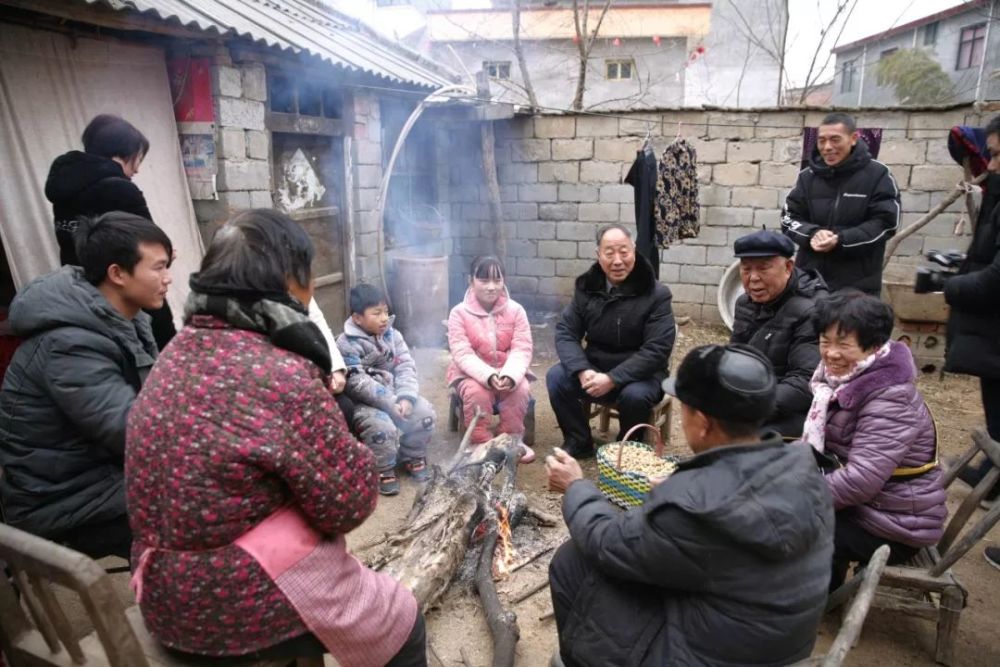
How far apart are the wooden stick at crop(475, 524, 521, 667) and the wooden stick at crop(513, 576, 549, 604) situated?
10 centimetres

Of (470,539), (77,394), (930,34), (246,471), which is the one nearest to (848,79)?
(930,34)

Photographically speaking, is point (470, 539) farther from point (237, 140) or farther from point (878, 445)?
point (237, 140)

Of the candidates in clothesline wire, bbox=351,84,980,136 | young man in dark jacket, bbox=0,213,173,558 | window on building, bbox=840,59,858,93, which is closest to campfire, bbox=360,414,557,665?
young man in dark jacket, bbox=0,213,173,558

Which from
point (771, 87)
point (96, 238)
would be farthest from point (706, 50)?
point (96, 238)

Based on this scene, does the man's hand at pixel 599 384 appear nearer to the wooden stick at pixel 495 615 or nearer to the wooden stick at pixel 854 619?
the wooden stick at pixel 495 615

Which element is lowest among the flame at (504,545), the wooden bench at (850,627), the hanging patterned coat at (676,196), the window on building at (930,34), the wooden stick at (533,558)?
the wooden stick at (533,558)

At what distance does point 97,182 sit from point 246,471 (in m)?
2.45

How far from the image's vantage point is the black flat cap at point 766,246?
3.40 meters

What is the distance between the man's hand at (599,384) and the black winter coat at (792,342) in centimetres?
102

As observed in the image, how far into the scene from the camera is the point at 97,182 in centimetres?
320

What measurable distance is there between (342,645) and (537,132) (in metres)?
7.65

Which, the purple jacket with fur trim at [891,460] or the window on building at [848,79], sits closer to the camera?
the purple jacket with fur trim at [891,460]

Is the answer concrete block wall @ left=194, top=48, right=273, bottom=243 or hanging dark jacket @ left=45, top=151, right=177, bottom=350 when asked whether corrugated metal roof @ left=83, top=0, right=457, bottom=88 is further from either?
hanging dark jacket @ left=45, top=151, right=177, bottom=350

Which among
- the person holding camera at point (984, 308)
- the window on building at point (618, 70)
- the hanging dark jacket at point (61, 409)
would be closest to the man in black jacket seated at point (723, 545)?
the hanging dark jacket at point (61, 409)
